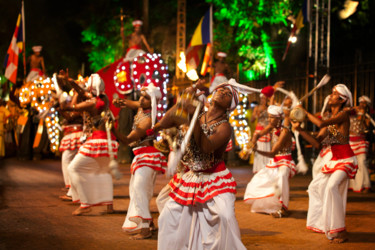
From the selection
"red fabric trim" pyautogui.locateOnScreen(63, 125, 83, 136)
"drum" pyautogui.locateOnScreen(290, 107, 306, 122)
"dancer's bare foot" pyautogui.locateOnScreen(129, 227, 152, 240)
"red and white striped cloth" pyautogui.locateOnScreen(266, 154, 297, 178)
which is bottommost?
"dancer's bare foot" pyautogui.locateOnScreen(129, 227, 152, 240)

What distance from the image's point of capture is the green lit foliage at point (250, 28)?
20.4 metres

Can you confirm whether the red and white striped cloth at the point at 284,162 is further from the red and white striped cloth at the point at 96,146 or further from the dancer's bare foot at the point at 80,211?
the dancer's bare foot at the point at 80,211

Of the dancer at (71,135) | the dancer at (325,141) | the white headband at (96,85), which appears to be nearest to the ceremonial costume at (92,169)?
the white headband at (96,85)

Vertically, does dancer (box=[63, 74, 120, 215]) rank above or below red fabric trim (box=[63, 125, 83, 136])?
below

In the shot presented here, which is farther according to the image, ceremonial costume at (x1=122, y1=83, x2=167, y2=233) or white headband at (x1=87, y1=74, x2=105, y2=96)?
white headband at (x1=87, y1=74, x2=105, y2=96)

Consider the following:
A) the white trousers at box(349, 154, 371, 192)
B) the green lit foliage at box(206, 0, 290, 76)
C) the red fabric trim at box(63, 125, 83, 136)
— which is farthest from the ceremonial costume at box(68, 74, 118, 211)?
the green lit foliage at box(206, 0, 290, 76)

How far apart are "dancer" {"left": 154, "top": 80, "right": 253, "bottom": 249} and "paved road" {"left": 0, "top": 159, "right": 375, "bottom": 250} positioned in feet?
4.88

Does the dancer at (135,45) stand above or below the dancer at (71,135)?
above

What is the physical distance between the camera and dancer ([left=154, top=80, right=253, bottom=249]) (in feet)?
14.8

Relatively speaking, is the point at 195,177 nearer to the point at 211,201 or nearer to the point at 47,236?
the point at 211,201

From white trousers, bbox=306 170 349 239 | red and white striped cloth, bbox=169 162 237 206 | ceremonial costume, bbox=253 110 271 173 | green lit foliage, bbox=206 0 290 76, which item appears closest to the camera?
red and white striped cloth, bbox=169 162 237 206

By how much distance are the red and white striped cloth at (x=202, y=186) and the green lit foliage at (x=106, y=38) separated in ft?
74.3

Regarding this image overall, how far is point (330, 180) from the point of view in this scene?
6750 millimetres

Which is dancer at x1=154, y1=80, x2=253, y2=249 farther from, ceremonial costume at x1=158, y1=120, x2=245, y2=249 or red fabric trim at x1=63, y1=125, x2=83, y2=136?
red fabric trim at x1=63, y1=125, x2=83, y2=136
